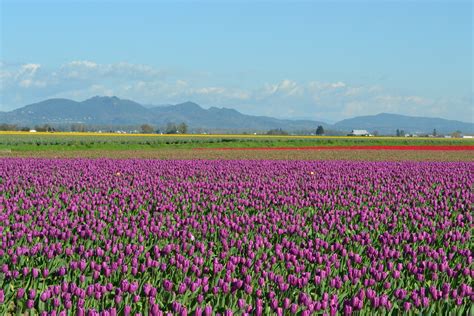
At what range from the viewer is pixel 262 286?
6.52 metres

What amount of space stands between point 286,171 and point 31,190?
10.1 metres

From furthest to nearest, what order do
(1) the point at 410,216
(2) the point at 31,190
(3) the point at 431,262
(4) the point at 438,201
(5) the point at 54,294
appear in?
(2) the point at 31,190 < (4) the point at 438,201 < (1) the point at 410,216 < (3) the point at 431,262 < (5) the point at 54,294

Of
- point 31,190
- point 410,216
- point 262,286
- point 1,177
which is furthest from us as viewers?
point 1,177

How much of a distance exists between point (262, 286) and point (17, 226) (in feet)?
14.7

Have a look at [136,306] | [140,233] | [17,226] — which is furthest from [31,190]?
[136,306]

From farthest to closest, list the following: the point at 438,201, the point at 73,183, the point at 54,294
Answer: the point at 73,183 → the point at 438,201 → the point at 54,294

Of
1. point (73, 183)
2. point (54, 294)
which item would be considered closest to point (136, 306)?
point (54, 294)

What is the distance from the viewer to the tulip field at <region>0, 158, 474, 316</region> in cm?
596

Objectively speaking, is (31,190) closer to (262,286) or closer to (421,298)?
(262,286)

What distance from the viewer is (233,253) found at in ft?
27.0

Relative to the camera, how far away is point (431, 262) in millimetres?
7547

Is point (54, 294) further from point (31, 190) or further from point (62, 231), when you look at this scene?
point (31, 190)

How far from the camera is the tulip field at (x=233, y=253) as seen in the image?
596 cm

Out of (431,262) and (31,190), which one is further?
(31,190)
